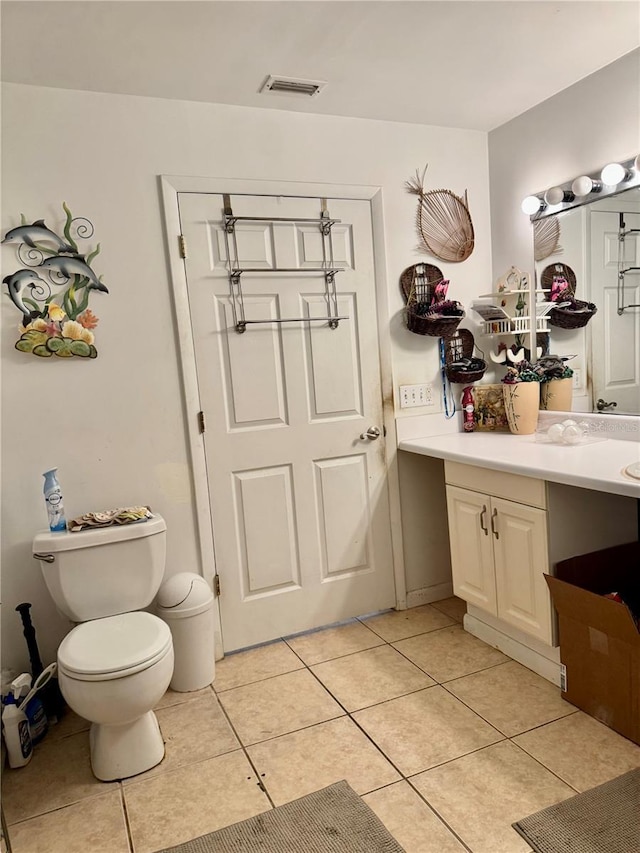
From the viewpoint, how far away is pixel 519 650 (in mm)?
2480

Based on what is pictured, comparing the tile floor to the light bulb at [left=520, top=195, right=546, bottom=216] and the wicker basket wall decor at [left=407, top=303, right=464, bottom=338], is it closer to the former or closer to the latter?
the wicker basket wall decor at [left=407, top=303, right=464, bottom=338]

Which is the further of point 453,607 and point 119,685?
point 453,607

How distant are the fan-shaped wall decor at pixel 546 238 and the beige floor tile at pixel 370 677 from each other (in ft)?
6.43

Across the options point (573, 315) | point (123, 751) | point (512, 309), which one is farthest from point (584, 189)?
point (123, 751)

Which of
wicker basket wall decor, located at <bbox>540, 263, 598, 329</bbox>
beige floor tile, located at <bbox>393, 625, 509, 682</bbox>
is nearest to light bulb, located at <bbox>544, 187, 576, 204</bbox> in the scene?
wicker basket wall decor, located at <bbox>540, 263, 598, 329</bbox>

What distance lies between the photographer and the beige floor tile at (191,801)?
1.71m

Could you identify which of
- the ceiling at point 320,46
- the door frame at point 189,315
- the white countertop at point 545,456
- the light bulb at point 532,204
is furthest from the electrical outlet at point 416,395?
the ceiling at point 320,46

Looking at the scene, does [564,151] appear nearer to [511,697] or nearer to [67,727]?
[511,697]

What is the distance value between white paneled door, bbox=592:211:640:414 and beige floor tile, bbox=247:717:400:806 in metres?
1.68

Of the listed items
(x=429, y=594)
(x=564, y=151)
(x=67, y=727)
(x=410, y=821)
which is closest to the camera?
(x=410, y=821)

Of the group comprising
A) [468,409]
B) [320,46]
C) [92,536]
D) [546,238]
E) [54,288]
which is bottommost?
[92,536]

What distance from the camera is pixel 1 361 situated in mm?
2268

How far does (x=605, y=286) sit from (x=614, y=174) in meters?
0.43

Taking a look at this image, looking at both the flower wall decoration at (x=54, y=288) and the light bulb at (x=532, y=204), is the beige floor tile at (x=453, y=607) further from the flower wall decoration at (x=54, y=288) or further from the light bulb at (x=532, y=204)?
the flower wall decoration at (x=54, y=288)
